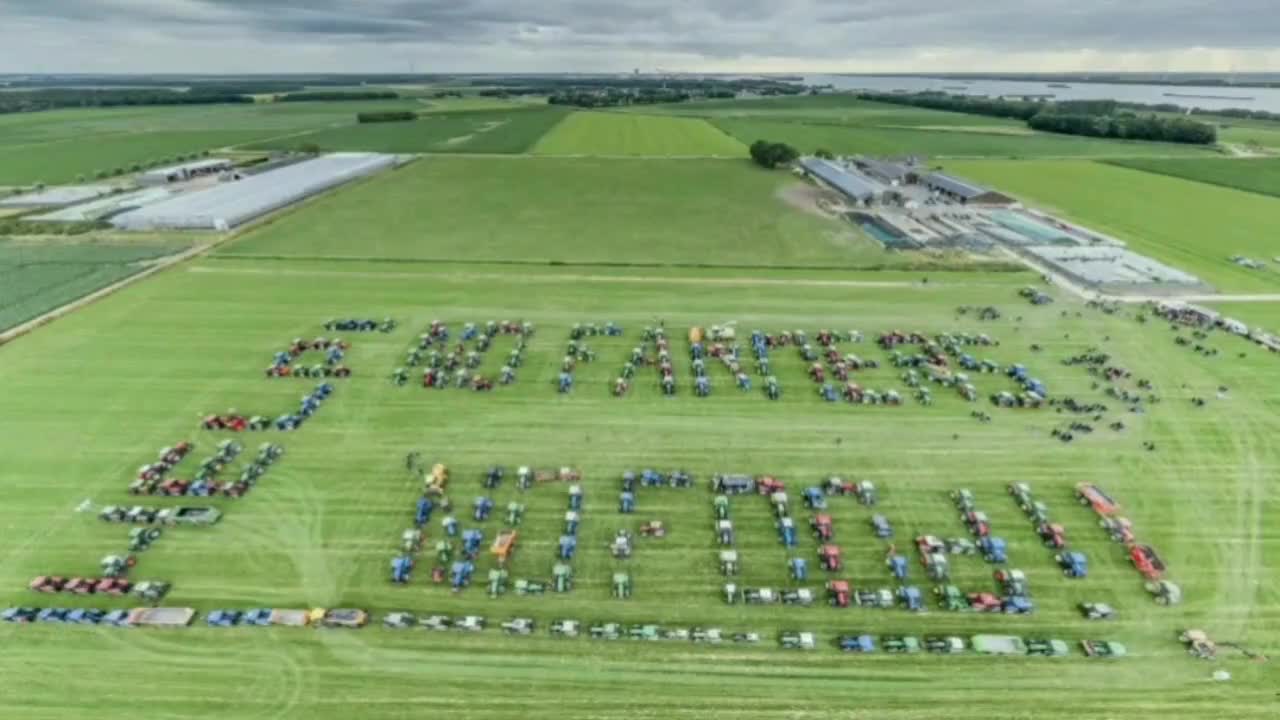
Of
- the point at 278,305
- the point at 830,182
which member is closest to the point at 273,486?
the point at 278,305

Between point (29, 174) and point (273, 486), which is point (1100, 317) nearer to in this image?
point (273, 486)

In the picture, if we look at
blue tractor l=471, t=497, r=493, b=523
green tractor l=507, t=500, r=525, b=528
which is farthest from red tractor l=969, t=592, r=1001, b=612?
blue tractor l=471, t=497, r=493, b=523

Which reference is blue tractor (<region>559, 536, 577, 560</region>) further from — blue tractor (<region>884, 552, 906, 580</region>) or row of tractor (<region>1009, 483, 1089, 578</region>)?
row of tractor (<region>1009, 483, 1089, 578</region>)

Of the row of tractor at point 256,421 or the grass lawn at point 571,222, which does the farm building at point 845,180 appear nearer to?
the grass lawn at point 571,222

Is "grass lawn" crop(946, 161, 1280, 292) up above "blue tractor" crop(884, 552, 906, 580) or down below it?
above

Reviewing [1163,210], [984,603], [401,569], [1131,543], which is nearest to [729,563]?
[984,603]
